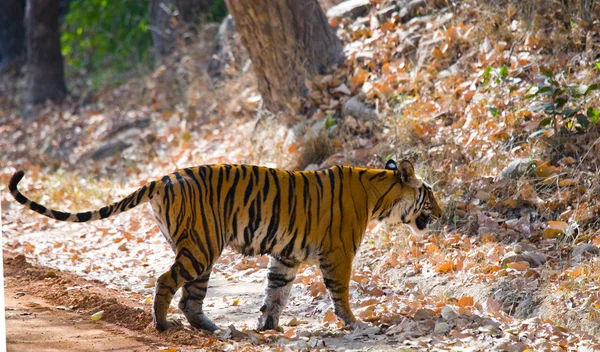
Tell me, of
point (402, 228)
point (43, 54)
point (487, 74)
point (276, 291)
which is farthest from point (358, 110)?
point (43, 54)

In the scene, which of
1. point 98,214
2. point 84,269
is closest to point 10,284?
point 84,269

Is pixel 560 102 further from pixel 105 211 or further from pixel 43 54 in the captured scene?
pixel 43 54

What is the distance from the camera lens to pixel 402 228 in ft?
26.9

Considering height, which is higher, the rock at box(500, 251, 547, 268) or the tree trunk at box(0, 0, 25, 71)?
the tree trunk at box(0, 0, 25, 71)

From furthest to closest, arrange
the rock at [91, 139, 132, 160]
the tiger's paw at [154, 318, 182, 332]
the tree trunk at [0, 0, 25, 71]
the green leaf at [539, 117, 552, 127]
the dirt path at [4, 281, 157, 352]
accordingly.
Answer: the tree trunk at [0, 0, 25, 71] < the rock at [91, 139, 132, 160] < the green leaf at [539, 117, 552, 127] < the tiger's paw at [154, 318, 182, 332] < the dirt path at [4, 281, 157, 352]

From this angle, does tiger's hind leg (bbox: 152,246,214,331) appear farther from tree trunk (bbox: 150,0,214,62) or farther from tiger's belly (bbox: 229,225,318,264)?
A: tree trunk (bbox: 150,0,214,62)

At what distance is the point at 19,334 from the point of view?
6062mm

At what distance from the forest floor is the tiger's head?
0.68 m

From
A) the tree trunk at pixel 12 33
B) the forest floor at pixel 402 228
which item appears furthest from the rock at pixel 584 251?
the tree trunk at pixel 12 33

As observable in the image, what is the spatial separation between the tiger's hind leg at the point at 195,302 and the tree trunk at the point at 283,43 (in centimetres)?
575

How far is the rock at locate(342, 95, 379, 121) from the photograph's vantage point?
10.6 m

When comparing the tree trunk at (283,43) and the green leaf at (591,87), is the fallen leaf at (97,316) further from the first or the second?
the tree trunk at (283,43)

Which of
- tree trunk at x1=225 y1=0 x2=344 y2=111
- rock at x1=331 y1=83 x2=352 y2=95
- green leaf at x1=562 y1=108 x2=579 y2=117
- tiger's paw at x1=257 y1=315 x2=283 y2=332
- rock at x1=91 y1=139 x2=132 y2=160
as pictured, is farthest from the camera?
rock at x1=91 y1=139 x2=132 y2=160

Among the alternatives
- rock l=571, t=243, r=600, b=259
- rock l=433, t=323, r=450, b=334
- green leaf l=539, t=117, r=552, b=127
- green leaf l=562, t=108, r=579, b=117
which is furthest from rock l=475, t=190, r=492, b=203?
rock l=433, t=323, r=450, b=334
